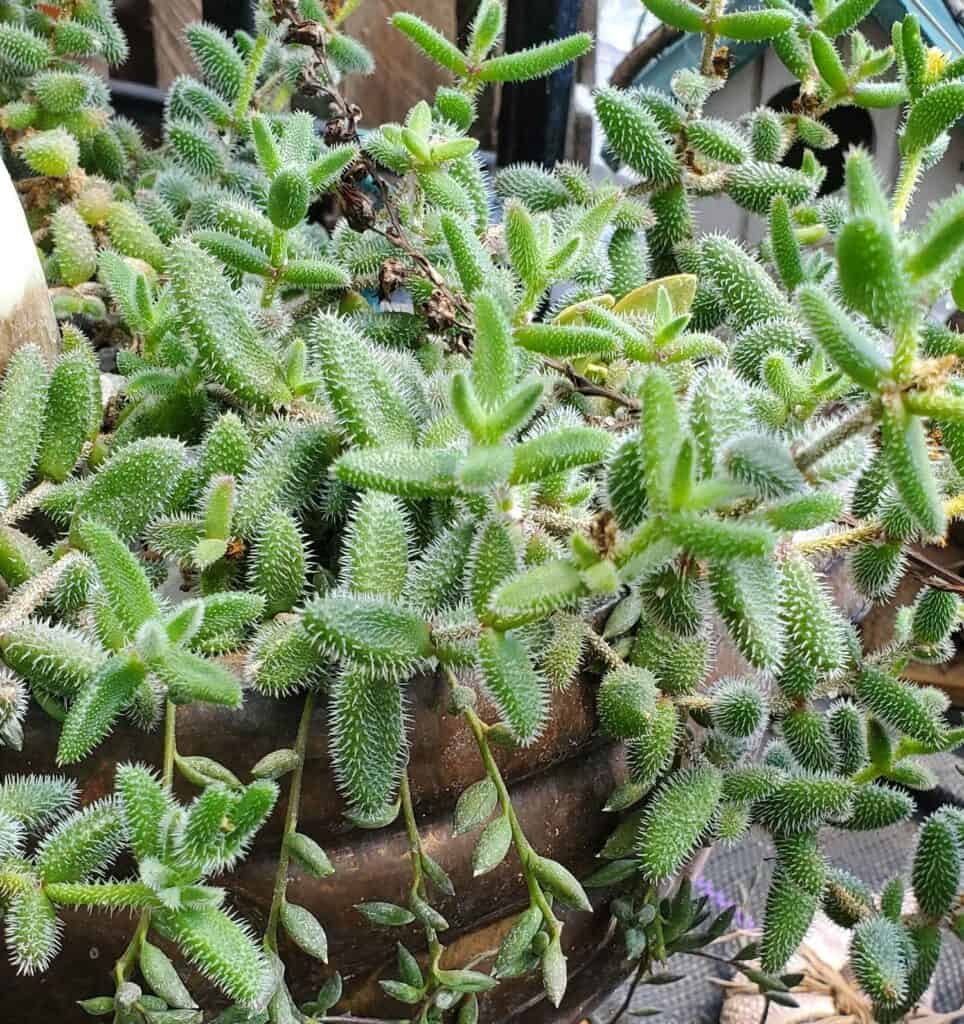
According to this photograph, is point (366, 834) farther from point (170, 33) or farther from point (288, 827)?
point (170, 33)

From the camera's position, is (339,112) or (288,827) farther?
(339,112)

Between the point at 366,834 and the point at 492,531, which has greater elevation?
the point at 492,531

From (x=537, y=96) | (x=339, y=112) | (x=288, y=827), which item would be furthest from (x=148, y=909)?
(x=537, y=96)

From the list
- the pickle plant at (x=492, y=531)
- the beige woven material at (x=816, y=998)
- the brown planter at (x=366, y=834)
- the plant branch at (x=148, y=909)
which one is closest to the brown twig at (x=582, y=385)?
the pickle plant at (x=492, y=531)

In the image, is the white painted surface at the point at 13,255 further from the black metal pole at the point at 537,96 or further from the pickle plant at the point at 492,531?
the black metal pole at the point at 537,96

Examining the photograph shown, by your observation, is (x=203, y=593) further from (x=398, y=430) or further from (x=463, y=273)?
(x=463, y=273)

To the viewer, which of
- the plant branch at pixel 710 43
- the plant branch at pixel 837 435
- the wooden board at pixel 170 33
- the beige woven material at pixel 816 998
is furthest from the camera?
the wooden board at pixel 170 33

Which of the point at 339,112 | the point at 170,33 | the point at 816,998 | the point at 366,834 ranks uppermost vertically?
the point at 339,112
